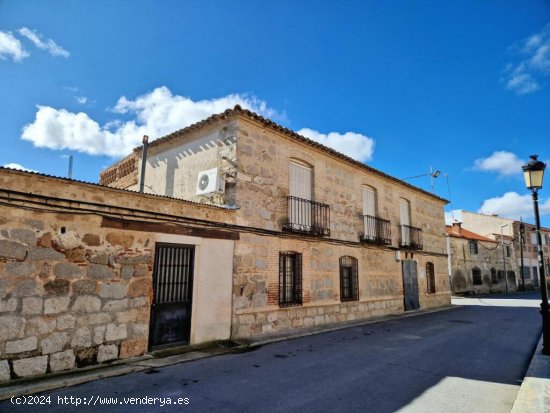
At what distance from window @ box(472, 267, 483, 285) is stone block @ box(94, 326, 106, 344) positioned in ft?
90.0

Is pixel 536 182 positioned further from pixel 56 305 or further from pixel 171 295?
pixel 56 305

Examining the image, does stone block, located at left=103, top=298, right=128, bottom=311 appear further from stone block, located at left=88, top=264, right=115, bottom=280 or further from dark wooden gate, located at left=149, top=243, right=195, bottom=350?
dark wooden gate, located at left=149, top=243, right=195, bottom=350

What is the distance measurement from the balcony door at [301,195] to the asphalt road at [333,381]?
3.16m

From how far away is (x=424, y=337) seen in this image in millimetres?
8305

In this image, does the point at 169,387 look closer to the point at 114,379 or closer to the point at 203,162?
the point at 114,379

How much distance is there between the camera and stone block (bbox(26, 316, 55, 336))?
15.4 ft

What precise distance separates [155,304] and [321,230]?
5.14 metres

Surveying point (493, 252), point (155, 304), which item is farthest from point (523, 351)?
point (493, 252)

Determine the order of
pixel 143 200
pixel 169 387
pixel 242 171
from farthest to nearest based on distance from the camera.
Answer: pixel 242 171
pixel 143 200
pixel 169 387

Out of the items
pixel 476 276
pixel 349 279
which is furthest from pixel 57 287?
pixel 476 276

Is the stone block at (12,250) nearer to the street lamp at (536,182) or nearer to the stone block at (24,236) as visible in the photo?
the stone block at (24,236)

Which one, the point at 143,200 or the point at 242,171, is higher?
the point at 242,171

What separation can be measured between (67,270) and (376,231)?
9863 mm

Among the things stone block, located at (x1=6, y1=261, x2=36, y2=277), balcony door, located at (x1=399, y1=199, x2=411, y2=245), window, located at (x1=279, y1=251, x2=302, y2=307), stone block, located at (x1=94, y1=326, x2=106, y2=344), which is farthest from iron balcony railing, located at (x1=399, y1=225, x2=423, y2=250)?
stone block, located at (x1=6, y1=261, x2=36, y2=277)
